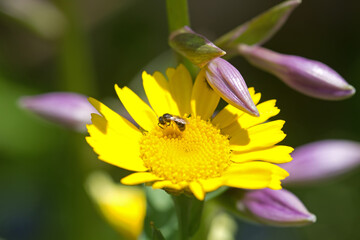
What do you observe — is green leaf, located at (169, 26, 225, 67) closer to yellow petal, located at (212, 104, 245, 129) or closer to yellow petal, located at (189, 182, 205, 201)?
yellow petal, located at (212, 104, 245, 129)

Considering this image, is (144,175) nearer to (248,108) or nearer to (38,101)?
(248,108)

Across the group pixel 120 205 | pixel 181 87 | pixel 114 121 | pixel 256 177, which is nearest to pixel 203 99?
pixel 181 87

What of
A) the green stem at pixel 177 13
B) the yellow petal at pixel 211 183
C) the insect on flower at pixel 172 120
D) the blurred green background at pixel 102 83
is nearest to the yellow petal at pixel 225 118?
the insect on flower at pixel 172 120

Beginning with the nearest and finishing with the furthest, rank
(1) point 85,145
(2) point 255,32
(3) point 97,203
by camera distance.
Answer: (2) point 255,32 → (3) point 97,203 → (1) point 85,145

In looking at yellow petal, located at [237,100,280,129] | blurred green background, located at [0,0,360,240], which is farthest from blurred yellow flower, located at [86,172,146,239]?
yellow petal, located at [237,100,280,129]

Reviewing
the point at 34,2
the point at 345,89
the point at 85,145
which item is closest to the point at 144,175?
the point at 345,89

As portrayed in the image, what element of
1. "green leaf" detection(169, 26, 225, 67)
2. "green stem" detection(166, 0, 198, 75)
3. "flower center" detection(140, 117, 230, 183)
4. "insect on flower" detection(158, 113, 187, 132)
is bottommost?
"flower center" detection(140, 117, 230, 183)
